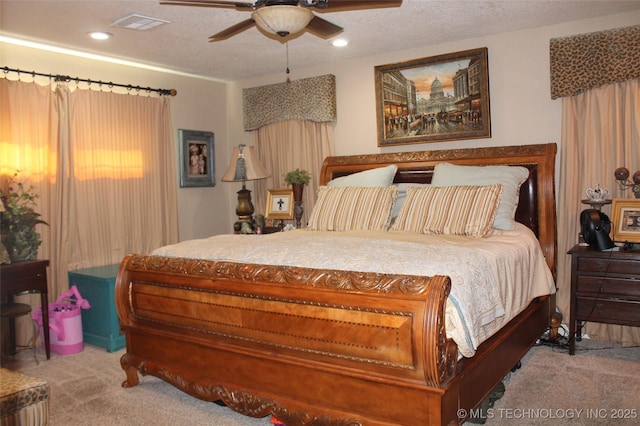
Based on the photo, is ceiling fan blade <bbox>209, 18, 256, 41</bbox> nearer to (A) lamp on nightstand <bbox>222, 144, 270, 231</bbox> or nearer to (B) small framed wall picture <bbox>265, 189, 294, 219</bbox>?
(A) lamp on nightstand <bbox>222, 144, 270, 231</bbox>

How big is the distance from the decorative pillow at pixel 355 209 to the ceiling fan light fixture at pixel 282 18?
1653 mm

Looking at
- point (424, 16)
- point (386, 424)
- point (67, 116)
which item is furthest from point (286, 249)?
point (67, 116)

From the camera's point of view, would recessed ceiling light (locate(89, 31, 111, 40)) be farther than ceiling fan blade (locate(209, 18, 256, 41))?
Yes

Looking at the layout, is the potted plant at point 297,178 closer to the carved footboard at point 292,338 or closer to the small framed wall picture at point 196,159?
the small framed wall picture at point 196,159

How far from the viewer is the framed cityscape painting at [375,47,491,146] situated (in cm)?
428

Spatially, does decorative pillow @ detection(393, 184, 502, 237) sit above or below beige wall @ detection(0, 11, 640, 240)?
below

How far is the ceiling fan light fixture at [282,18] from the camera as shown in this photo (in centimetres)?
246

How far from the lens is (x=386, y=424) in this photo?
7.18 feet

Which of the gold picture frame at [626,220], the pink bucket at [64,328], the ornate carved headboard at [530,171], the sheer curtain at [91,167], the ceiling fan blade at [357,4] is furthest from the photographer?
the sheer curtain at [91,167]

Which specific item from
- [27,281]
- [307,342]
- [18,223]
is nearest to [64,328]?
[27,281]

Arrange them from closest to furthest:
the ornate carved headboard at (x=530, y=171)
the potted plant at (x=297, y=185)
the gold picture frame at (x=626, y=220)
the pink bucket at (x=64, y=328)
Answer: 1. the gold picture frame at (x=626, y=220)
2. the ornate carved headboard at (x=530, y=171)
3. the pink bucket at (x=64, y=328)
4. the potted plant at (x=297, y=185)

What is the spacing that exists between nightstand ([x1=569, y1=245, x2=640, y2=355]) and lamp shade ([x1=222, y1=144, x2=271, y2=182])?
2911 mm

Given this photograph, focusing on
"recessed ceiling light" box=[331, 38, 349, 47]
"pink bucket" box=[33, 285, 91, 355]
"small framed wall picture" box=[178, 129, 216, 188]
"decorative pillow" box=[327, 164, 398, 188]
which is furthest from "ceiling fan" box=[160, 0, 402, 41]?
"small framed wall picture" box=[178, 129, 216, 188]

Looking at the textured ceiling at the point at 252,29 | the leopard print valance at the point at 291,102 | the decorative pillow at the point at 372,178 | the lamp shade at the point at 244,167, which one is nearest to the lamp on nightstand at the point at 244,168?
the lamp shade at the point at 244,167
